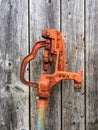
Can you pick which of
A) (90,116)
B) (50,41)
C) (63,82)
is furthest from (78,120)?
(50,41)

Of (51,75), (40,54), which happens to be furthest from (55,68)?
(40,54)

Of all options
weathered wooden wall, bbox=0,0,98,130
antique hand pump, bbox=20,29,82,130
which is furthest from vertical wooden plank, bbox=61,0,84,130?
antique hand pump, bbox=20,29,82,130

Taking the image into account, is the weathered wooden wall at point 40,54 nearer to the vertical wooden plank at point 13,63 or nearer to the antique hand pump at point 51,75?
the vertical wooden plank at point 13,63

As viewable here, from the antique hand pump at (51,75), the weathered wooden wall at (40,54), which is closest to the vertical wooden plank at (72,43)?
the weathered wooden wall at (40,54)

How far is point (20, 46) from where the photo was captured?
45.3 inches

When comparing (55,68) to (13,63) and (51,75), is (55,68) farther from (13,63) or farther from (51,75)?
(13,63)

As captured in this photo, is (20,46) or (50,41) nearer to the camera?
(50,41)

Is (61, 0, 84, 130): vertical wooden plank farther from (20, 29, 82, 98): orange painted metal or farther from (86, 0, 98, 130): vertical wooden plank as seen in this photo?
(20, 29, 82, 98): orange painted metal

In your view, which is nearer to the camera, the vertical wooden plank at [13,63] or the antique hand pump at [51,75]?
the antique hand pump at [51,75]

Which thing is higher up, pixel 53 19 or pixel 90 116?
pixel 53 19

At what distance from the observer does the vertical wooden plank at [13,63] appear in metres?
1.15

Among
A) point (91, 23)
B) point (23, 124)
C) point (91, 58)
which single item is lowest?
point (23, 124)

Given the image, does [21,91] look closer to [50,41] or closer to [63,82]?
[63,82]

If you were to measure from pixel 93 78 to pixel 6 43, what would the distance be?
0.37 m
